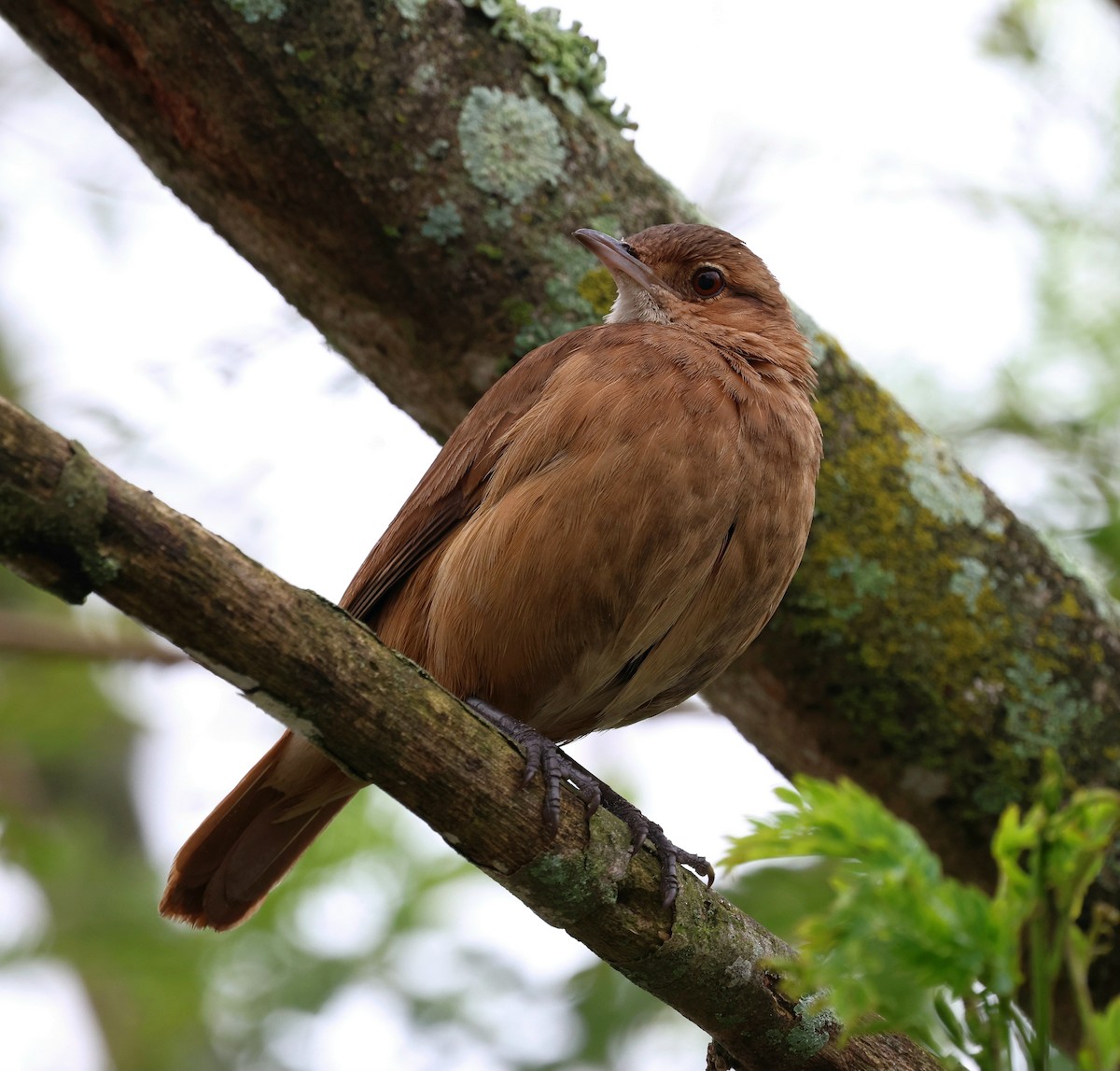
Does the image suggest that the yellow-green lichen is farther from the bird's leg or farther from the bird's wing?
the bird's wing

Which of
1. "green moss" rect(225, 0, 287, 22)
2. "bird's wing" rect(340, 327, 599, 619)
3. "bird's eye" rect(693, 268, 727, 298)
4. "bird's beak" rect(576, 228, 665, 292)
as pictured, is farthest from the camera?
"bird's eye" rect(693, 268, 727, 298)

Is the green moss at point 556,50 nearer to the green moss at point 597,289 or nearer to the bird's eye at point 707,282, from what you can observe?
the green moss at point 597,289

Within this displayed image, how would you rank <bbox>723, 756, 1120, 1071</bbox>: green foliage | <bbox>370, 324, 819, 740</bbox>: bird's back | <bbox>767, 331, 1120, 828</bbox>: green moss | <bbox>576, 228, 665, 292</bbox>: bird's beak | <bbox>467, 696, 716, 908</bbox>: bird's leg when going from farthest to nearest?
<bbox>767, 331, 1120, 828</bbox>: green moss
<bbox>576, 228, 665, 292</bbox>: bird's beak
<bbox>370, 324, 819, 740</bbox>: bird's back
<bbox>467, 696, 716, 908</bbox>: bird's leg
<bbox>723, 756, 1120, 1071</bbox>: green foliage

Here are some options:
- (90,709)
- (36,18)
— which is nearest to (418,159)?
(36,18)

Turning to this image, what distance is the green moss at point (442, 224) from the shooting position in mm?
3869

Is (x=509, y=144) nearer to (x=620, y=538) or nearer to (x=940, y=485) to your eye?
(x=620, y=538)

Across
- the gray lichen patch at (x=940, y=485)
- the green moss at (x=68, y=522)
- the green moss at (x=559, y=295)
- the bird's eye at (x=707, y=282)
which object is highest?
the bird's eye at (x=707, y=282)

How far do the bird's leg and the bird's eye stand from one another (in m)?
1.69

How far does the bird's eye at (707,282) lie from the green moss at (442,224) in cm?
103

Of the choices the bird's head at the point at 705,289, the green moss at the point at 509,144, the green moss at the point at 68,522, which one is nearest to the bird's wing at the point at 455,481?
the bird's head at the point at 705,289

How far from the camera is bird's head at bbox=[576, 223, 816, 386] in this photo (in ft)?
13.7

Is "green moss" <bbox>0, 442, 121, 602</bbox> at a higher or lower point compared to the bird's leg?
lower

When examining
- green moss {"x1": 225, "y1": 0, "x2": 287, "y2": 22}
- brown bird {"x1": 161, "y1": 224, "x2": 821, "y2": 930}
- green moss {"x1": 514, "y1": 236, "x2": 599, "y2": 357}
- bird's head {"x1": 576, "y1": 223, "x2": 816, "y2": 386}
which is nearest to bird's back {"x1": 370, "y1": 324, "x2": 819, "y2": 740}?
brown bird {"x1": 161, "y1": 224, "x2": 821, "y2": 930}

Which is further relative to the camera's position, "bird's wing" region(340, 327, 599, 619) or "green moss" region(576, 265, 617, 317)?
"green moss" region(576, 265, 617, 317)
